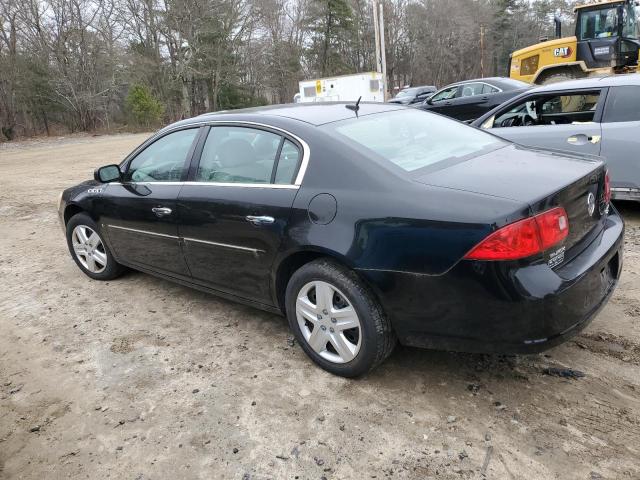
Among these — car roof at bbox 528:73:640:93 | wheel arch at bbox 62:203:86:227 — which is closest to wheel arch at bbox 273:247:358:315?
wheel arch at bbox 62:203:86:227

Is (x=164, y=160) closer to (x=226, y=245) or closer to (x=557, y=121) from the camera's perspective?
(x=226, y=245)

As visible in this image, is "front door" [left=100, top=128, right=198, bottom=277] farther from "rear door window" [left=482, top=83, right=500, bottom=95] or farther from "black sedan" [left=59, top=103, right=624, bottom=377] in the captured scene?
"rear door window" [left=482, top=83, right=500, bottom=95]

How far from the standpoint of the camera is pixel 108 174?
14.0 ft

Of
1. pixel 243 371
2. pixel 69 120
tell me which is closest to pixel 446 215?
pixel 243 371

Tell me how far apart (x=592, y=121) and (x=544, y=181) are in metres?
3.56

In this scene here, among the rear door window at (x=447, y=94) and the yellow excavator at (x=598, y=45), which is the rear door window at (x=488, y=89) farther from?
the yellow excavator at (x=598, y=45)

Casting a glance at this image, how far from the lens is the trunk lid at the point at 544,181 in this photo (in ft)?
8.01

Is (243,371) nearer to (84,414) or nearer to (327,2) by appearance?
(84,414)

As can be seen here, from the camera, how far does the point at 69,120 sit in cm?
3416

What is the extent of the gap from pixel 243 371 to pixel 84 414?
2.98 feet

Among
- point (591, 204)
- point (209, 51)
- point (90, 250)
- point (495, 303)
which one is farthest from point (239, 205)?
point (209, 51)

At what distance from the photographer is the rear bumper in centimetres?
231

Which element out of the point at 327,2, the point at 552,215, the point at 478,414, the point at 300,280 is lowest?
the point at 478,414

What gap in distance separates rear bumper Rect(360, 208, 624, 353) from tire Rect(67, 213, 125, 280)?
3014mm
